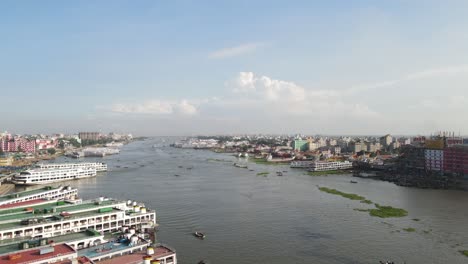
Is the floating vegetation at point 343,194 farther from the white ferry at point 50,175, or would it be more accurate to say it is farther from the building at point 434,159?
the white ferry at point 50,175

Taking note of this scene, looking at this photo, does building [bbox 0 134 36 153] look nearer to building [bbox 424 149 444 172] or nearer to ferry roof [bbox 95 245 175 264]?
building [bbox 424 149 444 172]

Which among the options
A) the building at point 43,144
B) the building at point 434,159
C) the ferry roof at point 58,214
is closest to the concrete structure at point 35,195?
the ferry roof at point 58,214

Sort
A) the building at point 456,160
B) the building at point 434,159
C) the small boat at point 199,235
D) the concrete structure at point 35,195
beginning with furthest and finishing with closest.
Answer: the building at point 434,159
the building at point 456,160
the concrete structure at point 35,195
the small boat at point 199,235

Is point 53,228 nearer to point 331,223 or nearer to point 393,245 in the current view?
point 331,223

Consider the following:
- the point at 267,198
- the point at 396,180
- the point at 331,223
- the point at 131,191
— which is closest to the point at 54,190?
the point at 131,191

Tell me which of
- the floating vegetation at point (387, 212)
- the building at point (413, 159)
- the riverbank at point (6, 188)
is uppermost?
the building at point (413, 159)

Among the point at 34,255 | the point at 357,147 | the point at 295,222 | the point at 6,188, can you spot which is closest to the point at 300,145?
the point at 357,147

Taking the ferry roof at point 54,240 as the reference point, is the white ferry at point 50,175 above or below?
below
